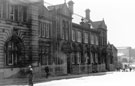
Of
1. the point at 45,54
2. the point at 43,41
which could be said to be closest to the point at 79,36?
the point at 45,54

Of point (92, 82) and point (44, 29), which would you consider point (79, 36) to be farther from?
point (92, 82)

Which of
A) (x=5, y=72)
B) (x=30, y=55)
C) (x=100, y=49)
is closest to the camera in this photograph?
(x=5, y=72)

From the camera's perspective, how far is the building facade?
2584cm

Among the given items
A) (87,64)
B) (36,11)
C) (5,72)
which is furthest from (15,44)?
(87,64)

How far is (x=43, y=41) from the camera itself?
32781mm

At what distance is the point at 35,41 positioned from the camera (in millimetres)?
29500

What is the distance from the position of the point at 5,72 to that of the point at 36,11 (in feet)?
30.7

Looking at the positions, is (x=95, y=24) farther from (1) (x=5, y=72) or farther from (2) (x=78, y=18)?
(1) (x=5, y=72)

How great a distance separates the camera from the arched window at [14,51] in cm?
2570

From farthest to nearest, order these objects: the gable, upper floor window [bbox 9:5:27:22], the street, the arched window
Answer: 1. the gable
2. upper floor window [bbox 9:5:27:22]
3. the arched window
4. the street

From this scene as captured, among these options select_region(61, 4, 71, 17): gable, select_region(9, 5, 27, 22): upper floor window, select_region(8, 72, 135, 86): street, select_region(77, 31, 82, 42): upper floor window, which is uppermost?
select_region(61, 4, 71, 17): gable

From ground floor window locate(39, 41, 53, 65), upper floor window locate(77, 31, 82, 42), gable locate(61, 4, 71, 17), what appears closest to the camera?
ground floor window locate(39, 41, 53, 65)

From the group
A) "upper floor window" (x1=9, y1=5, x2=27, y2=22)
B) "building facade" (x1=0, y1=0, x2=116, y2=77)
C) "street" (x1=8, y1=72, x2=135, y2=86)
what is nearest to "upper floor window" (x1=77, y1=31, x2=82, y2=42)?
"building facade" (x1=0, y1=0, x2=116, y2=77)

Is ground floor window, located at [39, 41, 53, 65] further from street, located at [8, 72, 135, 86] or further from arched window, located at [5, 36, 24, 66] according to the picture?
street, located at [8, 72, 135, 86]
